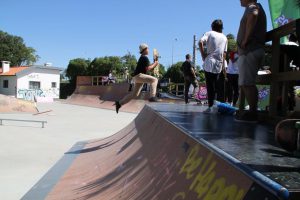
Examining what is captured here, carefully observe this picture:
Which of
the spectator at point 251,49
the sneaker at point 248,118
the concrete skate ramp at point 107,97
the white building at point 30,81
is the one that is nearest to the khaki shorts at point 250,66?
the spectator at point 251,49

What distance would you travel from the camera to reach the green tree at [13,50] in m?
82.0

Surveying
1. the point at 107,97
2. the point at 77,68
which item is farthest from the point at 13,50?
the point at 107,97

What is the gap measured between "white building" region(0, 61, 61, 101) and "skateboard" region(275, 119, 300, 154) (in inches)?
2093

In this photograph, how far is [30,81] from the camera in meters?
56.6

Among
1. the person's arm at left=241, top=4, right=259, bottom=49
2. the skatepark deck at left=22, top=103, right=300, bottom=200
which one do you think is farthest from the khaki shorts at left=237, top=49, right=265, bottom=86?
the skatepark deck at left=22, top=103, right=300, bottom=200

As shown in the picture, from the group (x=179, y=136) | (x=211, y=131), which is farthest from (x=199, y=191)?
(x=211, y=131)

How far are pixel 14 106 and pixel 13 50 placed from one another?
228ft

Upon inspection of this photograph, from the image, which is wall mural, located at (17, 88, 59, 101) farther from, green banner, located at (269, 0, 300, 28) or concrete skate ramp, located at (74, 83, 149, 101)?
green banner, located at (269, 0, 300, 28)

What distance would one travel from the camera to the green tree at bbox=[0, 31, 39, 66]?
8200cm

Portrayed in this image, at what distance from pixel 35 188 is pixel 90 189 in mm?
1004

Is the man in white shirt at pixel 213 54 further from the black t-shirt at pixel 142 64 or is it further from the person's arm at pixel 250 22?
the black t-shirt at pixel 142 64

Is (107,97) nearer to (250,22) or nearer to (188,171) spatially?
(250,22)

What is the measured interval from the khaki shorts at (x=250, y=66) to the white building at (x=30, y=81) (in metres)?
51.0

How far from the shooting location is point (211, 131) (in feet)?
11.2
